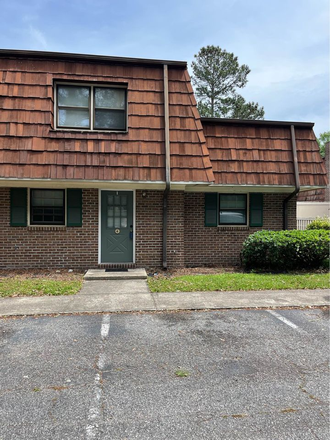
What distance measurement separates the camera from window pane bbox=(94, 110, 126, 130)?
8547 mm

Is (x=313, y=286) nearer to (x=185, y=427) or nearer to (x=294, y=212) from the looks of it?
(x=294, y=212)

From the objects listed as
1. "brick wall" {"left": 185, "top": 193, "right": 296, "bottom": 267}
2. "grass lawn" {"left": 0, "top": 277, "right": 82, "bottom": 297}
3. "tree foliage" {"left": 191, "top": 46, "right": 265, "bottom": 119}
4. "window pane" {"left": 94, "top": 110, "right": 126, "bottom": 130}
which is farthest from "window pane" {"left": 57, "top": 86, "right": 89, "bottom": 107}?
"tree foliage" {"left": 191, "top": 46, "right": 265, "bottom": 119}

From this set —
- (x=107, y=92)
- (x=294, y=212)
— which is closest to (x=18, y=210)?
(x=107, y=92)

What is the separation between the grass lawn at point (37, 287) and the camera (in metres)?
6.24

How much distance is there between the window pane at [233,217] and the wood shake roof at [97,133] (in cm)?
205

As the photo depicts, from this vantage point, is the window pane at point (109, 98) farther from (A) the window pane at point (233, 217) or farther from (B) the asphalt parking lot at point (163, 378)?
(B) the asphalt parking lot at point (163, 378)

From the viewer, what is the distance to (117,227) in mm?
8750

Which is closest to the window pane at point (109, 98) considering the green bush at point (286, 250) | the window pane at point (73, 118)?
the window pane at point (73, 118)

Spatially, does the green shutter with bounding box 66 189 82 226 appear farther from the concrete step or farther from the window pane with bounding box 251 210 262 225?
the window pane with bounding box 251 210 262 225

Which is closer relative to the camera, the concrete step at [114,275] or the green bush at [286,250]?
the concrete step at [114,275]

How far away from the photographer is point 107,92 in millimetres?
8648

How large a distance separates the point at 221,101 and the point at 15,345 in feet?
90.7

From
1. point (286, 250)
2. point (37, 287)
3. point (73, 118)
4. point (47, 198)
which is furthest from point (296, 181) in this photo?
point (37, 287)

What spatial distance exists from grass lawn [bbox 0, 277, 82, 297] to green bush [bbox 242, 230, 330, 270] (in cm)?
464
